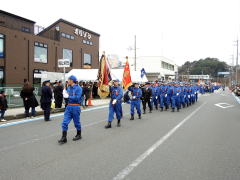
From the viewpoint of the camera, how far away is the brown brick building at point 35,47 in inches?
967

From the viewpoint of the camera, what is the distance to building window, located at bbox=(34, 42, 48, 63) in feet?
92.2

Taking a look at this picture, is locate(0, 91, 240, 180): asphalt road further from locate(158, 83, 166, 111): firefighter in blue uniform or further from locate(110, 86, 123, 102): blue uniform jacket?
locate(158, 83, 166, 111): firefighter in blue uniform

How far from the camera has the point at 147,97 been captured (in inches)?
562

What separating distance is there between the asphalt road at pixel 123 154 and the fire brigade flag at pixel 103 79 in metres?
1.73

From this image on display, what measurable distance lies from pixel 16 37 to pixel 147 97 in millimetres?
16934

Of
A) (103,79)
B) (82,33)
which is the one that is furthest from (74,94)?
(82,33)

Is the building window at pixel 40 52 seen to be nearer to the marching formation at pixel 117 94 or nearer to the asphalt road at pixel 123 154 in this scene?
the marching formation at pixel 117 94

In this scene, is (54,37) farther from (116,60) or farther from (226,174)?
(116,60)

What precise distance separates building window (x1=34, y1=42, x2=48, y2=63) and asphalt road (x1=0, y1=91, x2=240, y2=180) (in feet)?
67.8

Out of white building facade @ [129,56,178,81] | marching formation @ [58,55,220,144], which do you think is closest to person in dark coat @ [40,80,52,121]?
marching formation @ [58,55,220,144]

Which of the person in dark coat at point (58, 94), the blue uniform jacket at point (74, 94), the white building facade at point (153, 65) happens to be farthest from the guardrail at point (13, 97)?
the white building facade at point (153, 65)

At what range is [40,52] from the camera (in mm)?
28719

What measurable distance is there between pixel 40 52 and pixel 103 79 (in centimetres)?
2065

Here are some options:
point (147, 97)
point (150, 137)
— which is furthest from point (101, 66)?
point (147, 97)
